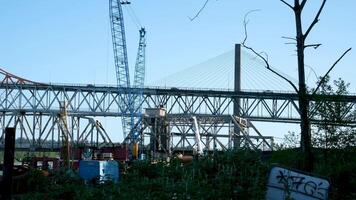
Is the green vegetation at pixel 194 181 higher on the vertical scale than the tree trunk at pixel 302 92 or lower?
lower

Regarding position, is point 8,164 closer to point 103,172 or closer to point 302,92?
point 103,172

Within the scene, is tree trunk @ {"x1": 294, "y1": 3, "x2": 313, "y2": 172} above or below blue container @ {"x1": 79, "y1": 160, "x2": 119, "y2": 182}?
above

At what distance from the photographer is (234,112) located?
14375cm

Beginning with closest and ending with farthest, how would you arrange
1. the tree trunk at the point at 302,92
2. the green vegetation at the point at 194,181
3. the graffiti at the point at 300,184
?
the graffiti at the point at 300,184, the green vegetation at the point at 194,181, the tree trunk at the point at 302,92

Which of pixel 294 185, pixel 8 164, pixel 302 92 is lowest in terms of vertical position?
pixel 294 185

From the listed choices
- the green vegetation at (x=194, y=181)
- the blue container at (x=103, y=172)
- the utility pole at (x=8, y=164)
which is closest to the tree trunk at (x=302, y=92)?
the green vegetation at (x=194, y=181)

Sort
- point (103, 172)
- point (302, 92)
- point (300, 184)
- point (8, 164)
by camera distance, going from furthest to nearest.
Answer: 1. point (103, 172)
2. point (8, 164)
3. point (302, 92)
4. point (300, 184)

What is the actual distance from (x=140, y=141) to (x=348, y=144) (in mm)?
97980

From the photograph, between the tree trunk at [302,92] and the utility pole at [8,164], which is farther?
the utility pole at [8,164]

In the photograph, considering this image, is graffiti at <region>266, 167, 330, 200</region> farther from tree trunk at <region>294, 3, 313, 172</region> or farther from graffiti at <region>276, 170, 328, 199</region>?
tree trunk at <region>294, 3, 313, 172</region>

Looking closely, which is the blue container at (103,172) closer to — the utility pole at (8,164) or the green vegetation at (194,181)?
the green vegetation at (194,181)

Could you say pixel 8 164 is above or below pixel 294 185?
above

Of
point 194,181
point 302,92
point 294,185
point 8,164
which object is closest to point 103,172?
point 8,164

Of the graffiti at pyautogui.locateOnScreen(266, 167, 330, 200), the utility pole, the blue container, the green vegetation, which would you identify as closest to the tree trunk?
the green vegetation
